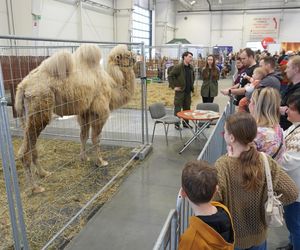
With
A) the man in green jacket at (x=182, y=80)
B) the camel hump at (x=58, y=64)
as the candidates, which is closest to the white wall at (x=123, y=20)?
the man in green jacket at (x=182, y=80)

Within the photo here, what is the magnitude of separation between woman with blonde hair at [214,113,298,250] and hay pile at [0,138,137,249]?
192 centimetres

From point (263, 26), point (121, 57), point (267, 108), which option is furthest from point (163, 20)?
point (267, 108)

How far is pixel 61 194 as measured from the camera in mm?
3830

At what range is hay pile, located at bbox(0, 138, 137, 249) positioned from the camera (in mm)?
3078

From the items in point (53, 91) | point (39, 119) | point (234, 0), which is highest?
point (234, 0)

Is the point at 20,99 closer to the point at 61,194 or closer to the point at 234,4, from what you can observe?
the point at 61,194

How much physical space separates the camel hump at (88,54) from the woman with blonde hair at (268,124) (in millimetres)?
2494

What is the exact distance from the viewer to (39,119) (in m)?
3.56

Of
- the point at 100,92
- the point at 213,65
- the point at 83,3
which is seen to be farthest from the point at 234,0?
the point at 100,92

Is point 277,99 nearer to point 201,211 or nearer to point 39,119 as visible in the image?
point 201,211

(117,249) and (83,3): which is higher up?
(83,3)

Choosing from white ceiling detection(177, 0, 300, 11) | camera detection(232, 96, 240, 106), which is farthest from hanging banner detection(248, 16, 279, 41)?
camera detection(232, 96, 240, 106)

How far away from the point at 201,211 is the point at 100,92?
3.34 m

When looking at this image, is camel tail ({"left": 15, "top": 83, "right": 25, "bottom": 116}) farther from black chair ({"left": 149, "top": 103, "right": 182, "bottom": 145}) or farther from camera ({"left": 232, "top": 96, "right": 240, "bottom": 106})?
camera ({"left": 232, "top": 96, "right": 240, "bottom": 106})
